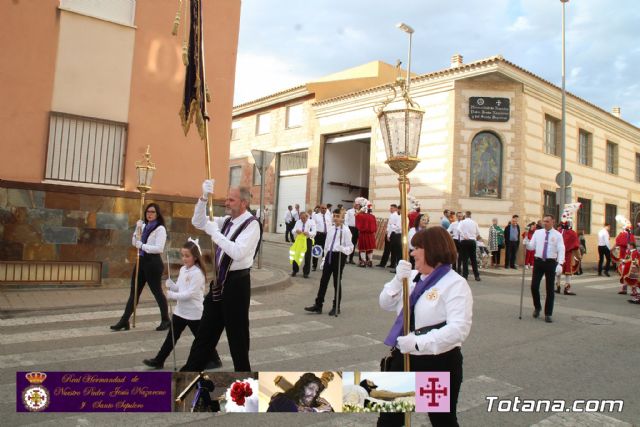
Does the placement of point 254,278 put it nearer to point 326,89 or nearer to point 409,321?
point 409,321

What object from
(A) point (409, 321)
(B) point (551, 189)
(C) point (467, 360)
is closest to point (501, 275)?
(B) point (551, 189)

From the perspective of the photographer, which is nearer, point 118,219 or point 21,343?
point 21,343

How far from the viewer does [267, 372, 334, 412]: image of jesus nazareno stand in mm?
2582

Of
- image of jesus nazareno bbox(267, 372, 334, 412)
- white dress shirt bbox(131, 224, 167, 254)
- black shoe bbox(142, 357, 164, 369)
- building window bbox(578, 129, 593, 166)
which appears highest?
building window bbox(578, 129, 593, 166)

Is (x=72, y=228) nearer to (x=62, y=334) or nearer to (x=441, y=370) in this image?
(x=62, y=334)

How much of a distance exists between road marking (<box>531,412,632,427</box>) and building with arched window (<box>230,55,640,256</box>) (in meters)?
14.5

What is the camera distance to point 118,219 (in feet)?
33.9

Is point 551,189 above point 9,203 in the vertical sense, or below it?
above

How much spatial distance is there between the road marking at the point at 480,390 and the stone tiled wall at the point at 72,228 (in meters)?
6.27

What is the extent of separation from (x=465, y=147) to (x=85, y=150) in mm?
13637

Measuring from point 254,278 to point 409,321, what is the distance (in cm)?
863

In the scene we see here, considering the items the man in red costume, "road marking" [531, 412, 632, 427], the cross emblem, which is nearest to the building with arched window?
the man in red costume

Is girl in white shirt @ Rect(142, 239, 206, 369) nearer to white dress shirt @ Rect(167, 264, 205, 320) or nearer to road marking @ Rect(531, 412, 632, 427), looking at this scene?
white dress shirt @ Rect(167, 264, 205, 320)

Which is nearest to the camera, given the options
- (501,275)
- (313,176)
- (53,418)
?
(53,418)
